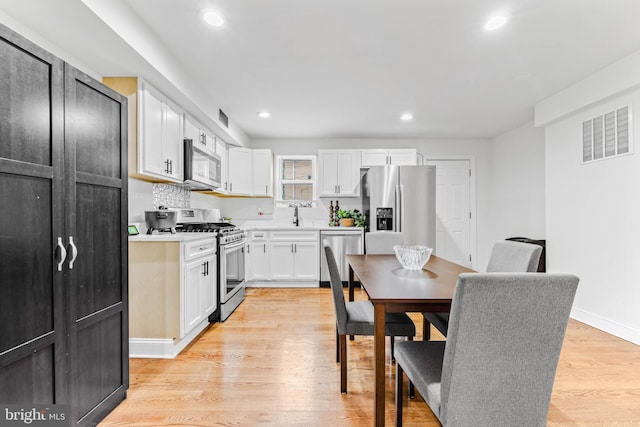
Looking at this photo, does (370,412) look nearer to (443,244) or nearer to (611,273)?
(611,273)

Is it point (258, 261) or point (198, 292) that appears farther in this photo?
point (258, 261)

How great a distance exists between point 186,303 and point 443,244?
4.26 metres

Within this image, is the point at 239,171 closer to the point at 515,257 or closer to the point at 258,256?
the point at 258,256

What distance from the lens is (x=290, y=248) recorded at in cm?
466

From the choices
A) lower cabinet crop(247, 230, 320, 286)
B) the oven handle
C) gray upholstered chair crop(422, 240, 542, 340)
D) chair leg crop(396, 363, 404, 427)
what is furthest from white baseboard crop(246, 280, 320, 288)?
chair leg crop(396, 363, 404, 427)

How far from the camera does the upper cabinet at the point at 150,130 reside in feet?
8.04

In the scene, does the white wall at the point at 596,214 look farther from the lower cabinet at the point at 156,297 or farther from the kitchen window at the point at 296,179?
the lower cabinet at the point at 156,297

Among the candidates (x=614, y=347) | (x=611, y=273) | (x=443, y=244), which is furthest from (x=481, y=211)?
(x=614, y=347)

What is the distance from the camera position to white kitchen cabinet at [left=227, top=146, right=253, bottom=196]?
4641 mm

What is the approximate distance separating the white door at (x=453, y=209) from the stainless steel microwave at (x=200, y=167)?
137 inches

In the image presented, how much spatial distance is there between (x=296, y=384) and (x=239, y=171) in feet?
11.0

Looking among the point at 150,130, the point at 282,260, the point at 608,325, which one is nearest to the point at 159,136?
the point at 150,130

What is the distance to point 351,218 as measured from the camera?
16.2ft

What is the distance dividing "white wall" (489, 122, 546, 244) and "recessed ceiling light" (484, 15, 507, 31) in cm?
273
